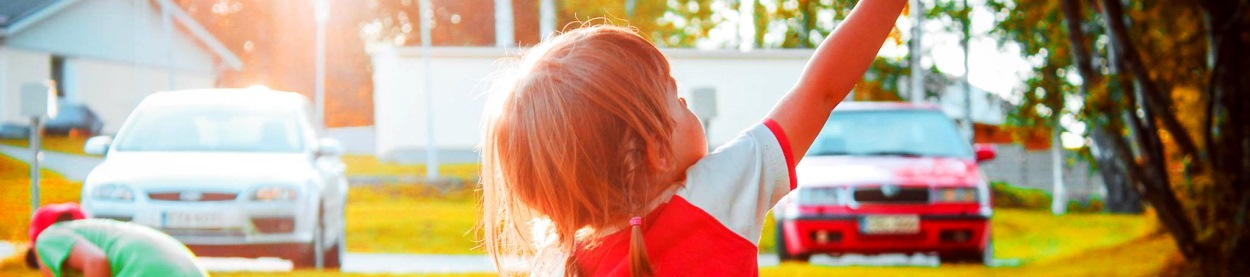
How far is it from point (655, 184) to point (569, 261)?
0.10m

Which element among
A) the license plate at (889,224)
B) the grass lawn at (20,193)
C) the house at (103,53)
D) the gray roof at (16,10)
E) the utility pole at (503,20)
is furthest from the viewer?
the utility pole at (503,20)

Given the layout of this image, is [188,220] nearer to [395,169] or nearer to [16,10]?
[16,10]

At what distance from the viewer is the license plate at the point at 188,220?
543 centimetres

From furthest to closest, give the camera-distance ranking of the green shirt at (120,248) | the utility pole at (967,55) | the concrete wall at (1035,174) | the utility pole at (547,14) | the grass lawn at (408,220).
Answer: the concrete wall at (1035,174), the utility pole at (967,55), the utility pole at (547,14), the grass lawn at (408,220), the green shirt at (120,248)

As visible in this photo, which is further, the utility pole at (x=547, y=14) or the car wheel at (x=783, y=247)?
the utility pole at (x=547, y=14)

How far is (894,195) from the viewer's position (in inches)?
254

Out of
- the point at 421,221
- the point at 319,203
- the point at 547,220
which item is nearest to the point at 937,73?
the point at 421,221

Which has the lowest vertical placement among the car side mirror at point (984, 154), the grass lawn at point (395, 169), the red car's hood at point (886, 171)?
the grass lawn at point (395, 169)

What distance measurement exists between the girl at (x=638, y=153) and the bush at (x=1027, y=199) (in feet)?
52.8

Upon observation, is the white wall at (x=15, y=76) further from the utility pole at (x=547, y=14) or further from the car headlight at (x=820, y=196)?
the utility pole at (x=547, y=14)

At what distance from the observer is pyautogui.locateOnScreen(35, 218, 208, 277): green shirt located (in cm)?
262

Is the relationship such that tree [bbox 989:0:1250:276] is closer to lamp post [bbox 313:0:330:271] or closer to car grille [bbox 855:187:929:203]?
car grille [bbox 855:187:929:203]

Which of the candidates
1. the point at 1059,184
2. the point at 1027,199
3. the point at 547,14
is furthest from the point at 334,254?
the point at 1059,184

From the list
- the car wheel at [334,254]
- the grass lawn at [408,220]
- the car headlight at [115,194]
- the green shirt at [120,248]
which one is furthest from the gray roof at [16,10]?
the green shirt at [120,248]
